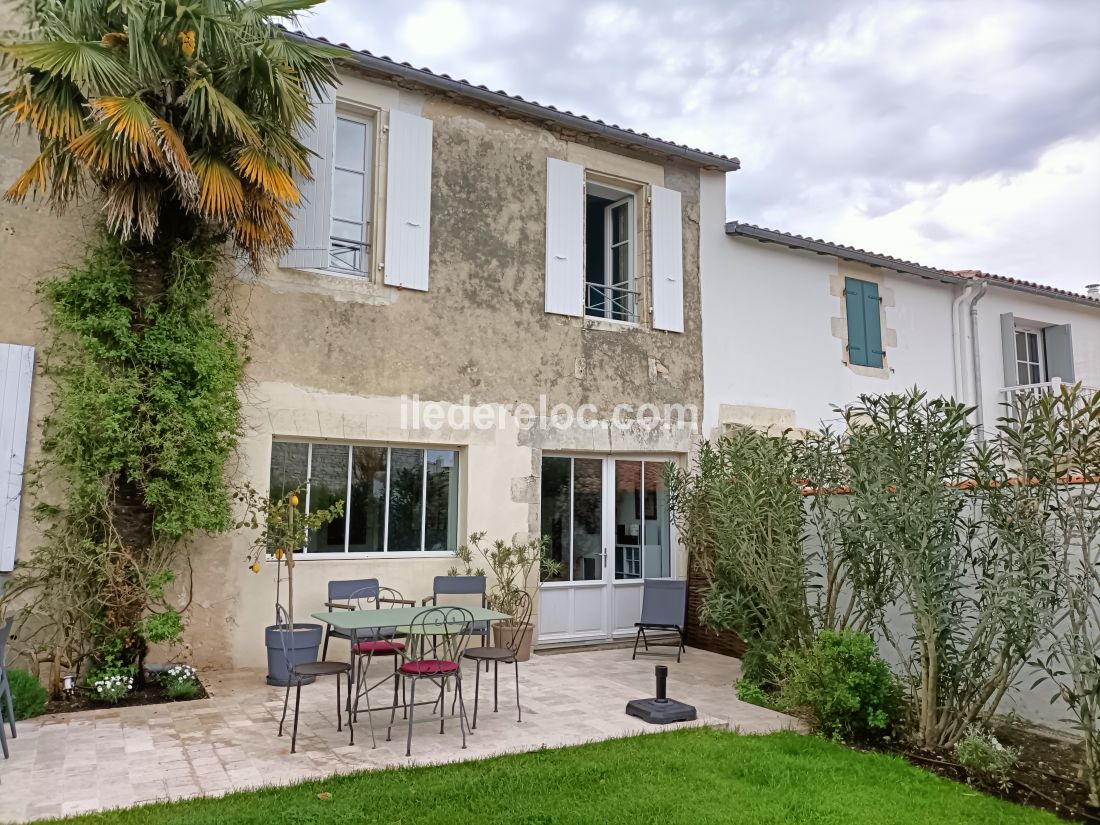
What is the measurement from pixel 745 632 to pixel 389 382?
425 cm

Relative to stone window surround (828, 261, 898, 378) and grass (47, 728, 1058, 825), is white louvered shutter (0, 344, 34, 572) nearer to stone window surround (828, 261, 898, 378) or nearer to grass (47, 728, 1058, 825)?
grass (47, 728, 1058, 825)

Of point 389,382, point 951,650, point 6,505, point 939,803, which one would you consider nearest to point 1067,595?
point 951,650

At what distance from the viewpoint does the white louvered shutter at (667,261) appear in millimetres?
9586

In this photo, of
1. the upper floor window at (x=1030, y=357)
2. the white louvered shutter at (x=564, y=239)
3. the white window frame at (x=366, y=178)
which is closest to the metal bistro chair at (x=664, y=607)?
the white louvered shutter at (x=564, y=239)

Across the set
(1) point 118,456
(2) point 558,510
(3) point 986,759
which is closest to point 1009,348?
(2) point 558,510

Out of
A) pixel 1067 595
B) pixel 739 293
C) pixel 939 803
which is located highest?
pixel 739 293

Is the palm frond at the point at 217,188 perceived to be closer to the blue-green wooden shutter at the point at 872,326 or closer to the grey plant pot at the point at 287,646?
the grey plant pot at the point at 287,646

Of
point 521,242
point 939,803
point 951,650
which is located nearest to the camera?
point 939,803

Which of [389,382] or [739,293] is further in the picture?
[739,293]

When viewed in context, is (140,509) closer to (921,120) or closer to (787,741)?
(787,741)

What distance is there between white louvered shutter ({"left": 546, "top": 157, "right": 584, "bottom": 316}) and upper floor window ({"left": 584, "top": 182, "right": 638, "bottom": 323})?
41cm

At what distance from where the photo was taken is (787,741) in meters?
5.30

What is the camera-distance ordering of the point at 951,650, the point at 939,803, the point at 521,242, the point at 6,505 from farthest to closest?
1. the point at 521,242
2. the point at 6,505
3. the point at 951,650
4. the point at 939,803

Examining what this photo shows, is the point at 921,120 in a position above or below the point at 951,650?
above
